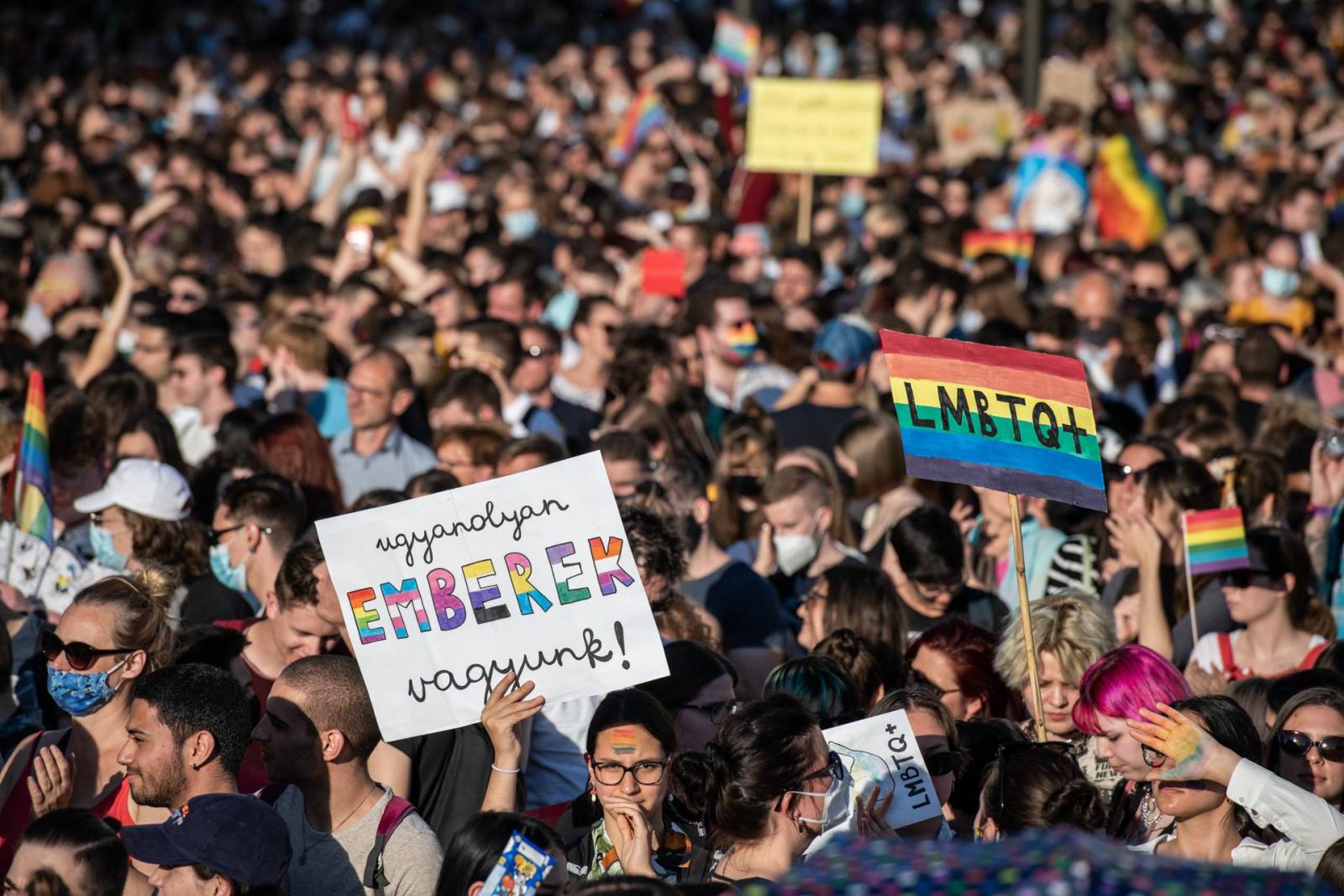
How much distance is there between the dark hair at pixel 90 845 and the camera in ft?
12.1

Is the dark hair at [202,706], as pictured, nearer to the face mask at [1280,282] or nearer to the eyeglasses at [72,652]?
the eyeglasses at [72,652]

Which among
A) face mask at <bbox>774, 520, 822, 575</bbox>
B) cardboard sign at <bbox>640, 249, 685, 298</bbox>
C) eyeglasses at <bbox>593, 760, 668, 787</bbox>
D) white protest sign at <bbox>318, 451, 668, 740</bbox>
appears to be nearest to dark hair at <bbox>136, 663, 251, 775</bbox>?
white protest sign at <bbox>318, 451, 668, 740</bbox>

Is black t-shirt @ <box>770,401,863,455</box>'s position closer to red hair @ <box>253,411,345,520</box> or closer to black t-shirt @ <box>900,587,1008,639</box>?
black t-shirt @ <box>900,587,1008,639</box>

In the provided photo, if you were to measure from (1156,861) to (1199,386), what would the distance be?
7.42m

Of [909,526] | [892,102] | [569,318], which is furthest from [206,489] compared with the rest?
[892,102]

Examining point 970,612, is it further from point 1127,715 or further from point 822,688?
point 1127,715

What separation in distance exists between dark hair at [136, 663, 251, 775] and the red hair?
8.92ft

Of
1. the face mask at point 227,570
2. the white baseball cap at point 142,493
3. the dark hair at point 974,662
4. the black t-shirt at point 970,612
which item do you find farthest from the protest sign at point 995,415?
the white baseball cap at point 142,493

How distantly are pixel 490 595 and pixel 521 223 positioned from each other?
10266 mm

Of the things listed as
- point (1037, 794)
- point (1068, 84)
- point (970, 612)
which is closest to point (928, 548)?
point (970, 612)

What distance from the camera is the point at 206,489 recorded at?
7359mm

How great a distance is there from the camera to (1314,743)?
15.1 ft

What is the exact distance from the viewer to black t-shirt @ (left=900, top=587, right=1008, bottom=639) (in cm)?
632

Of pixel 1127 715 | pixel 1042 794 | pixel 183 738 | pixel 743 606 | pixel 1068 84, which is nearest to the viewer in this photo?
pixel 1042 794
